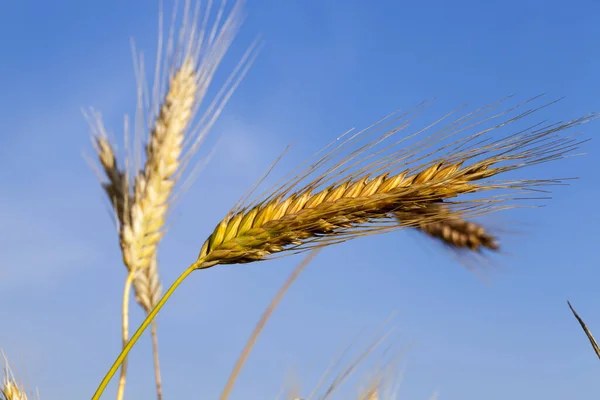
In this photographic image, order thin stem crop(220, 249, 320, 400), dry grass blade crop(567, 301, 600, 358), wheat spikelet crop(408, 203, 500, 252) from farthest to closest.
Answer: wheat spikelet crop(408, 203, 500, 252)
thin stem crop(220, 249, 320, 400)
dry grass blade crop(567, 301, 600, 358)

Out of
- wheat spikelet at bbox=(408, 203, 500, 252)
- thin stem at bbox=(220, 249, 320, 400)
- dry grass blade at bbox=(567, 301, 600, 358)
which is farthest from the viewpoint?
wheat spikelet at bbox=(408, 203, 500, 252)

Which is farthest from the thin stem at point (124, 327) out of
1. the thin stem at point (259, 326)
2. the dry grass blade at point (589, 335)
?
the dry grass blade at point (589, 335)

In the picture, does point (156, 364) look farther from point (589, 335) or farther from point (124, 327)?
point (589, 335)

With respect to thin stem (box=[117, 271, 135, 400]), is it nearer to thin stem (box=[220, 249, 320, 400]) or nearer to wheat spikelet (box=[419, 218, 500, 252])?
thin stem (box=[220, 249, 320, 400])

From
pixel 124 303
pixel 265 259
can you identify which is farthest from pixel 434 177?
pixel 124 303

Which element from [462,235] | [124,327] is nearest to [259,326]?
[124,327]

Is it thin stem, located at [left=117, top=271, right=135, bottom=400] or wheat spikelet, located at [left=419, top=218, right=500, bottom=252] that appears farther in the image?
wheat spikelet, located at [left=419, top=218, right=500, bottom=252]

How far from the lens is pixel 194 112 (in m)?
2.84

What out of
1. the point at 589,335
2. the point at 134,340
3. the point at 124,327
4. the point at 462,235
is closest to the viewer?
the point at 589,335

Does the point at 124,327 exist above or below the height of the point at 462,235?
below

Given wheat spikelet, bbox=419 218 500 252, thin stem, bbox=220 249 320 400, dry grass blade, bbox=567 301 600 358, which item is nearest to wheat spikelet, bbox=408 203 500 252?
wheat spikelet, bbox=419 218 500 252

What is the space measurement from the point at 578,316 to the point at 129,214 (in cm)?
192

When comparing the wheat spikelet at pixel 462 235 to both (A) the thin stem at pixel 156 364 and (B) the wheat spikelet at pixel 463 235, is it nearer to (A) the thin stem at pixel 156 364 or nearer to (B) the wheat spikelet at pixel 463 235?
(B) the wheat spikelet at pixel 463 235

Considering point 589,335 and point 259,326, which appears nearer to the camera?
point 589,335
